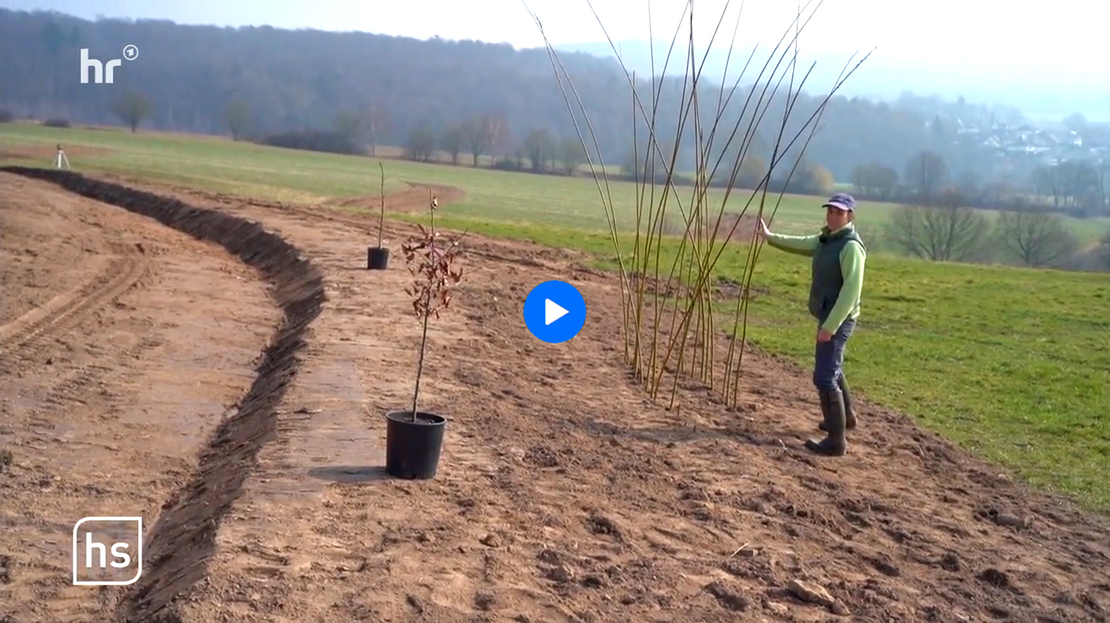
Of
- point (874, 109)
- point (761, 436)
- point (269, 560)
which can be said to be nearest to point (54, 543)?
point (269, 560)

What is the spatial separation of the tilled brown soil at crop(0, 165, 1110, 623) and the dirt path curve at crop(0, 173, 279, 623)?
28 cm

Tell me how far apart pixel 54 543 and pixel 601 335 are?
21.6 feet

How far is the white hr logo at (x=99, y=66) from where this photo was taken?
35.3 meters

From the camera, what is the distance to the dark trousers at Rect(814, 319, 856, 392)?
22.8 feet

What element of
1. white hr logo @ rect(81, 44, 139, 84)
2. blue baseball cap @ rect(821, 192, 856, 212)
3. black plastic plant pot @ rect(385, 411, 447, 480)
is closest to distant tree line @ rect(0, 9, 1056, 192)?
white hr logo @ rect(81, 44, 139, 84)

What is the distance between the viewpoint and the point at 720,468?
21.0 feet

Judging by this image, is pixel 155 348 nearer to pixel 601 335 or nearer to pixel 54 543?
pixel 601 335

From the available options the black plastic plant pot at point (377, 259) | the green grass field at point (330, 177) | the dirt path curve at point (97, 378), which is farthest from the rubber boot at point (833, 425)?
the green grass field at point (330, 177)

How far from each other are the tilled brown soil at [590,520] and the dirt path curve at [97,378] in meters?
0.28

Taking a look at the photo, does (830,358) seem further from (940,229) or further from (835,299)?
(940,229)

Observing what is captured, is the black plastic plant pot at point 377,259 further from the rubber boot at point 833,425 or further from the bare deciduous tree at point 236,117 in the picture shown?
the bare deciduous tree at point 236,117

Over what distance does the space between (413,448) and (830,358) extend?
276 centimetres

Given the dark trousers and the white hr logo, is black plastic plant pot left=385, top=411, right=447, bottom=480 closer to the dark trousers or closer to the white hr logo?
the dark trousers

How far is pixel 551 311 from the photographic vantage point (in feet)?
36.4
